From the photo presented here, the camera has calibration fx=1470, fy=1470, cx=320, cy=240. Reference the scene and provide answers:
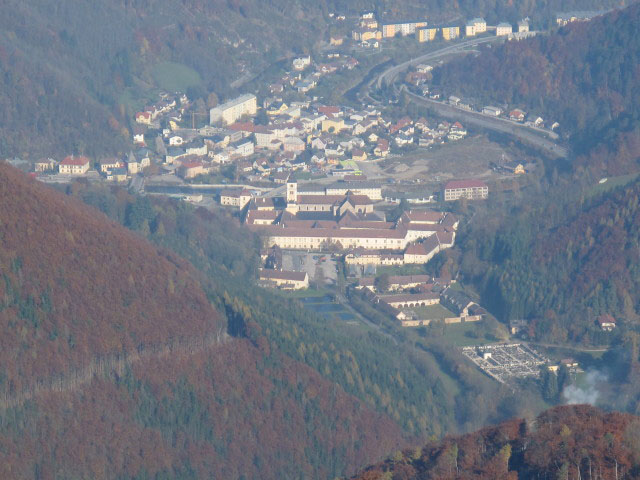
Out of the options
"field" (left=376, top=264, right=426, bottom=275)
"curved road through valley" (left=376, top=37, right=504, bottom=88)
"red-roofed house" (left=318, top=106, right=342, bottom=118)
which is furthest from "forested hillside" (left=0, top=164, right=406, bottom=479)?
"curved road through valley" (left=376, top=37, right=504, bottom=88)

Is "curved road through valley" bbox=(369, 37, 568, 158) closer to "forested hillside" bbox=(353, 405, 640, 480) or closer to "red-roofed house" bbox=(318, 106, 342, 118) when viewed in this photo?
"red-roofed house" bbox=(318, 106, 342, 118)

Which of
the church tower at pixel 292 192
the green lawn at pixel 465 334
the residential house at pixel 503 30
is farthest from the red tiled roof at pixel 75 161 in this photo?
the residential house at pixel 503 30

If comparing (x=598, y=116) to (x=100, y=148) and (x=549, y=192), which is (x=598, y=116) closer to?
(x=549, y=192)

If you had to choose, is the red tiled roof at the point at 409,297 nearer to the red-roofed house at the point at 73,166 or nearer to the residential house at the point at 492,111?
the red-roofed house at the point at 73,166

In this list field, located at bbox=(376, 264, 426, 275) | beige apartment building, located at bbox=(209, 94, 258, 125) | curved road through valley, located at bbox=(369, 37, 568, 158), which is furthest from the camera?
beige apartment building, located at bbox=(209, 94, 258, 125)

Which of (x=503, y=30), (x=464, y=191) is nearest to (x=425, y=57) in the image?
(x=503, y=30)

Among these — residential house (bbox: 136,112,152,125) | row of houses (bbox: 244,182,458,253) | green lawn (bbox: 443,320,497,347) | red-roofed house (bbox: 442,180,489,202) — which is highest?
residential house (bbox: 136,112,152,125)

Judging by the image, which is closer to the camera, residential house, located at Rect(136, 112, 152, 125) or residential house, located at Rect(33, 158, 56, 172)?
residential house, located at Rect(33, 158, 56, 172)
